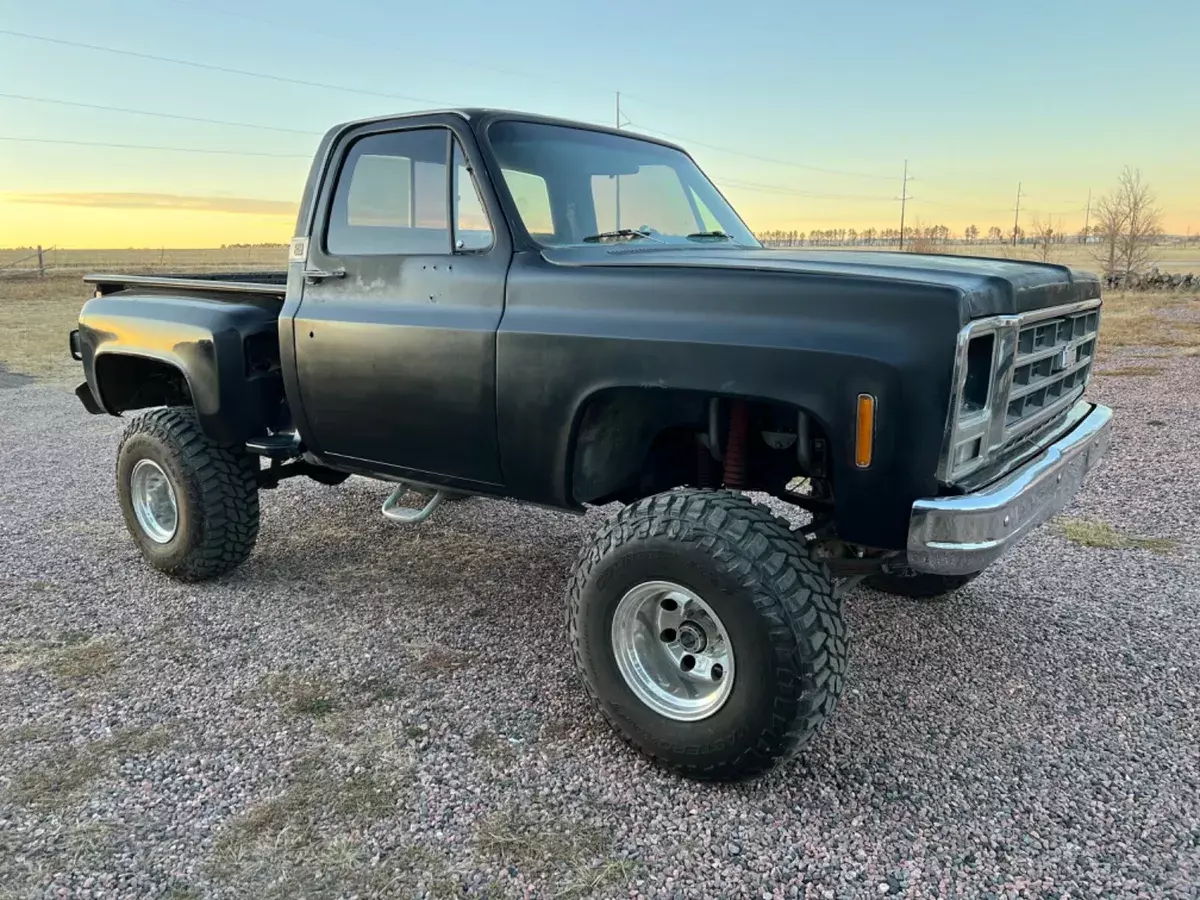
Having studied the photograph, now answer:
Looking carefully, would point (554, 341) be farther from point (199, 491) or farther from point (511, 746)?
point (199, 491)

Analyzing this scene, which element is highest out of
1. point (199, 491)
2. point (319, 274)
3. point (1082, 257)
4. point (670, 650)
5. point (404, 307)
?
point (1082, 257)

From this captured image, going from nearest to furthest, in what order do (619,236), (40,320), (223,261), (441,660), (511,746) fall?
(511,746)
(619,236)
(441,660)
(40,320)
(223,261)

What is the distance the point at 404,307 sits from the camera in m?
3.63

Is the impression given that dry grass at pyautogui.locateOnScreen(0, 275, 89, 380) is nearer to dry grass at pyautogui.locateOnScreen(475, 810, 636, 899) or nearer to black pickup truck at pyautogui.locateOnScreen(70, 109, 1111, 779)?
black pickup truck at pyautogui.locateOnScreen(70, 109, 1111, 779)

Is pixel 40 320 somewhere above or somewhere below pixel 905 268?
below

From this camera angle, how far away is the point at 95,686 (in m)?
3.64

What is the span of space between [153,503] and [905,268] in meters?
4.06

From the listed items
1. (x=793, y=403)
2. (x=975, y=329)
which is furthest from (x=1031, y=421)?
(x=793, y=403)

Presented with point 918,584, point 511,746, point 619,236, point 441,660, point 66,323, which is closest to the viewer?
point 511,746

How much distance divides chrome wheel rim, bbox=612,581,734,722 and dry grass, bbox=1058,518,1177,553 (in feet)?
10.8

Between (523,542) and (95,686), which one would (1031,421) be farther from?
(95,686)

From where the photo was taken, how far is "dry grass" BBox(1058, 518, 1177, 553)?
5.18 metres

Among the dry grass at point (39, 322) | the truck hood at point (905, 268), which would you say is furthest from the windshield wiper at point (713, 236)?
the dry grass at point (39, 322)

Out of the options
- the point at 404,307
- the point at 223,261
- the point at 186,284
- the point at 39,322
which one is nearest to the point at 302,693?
the point at 404,307
